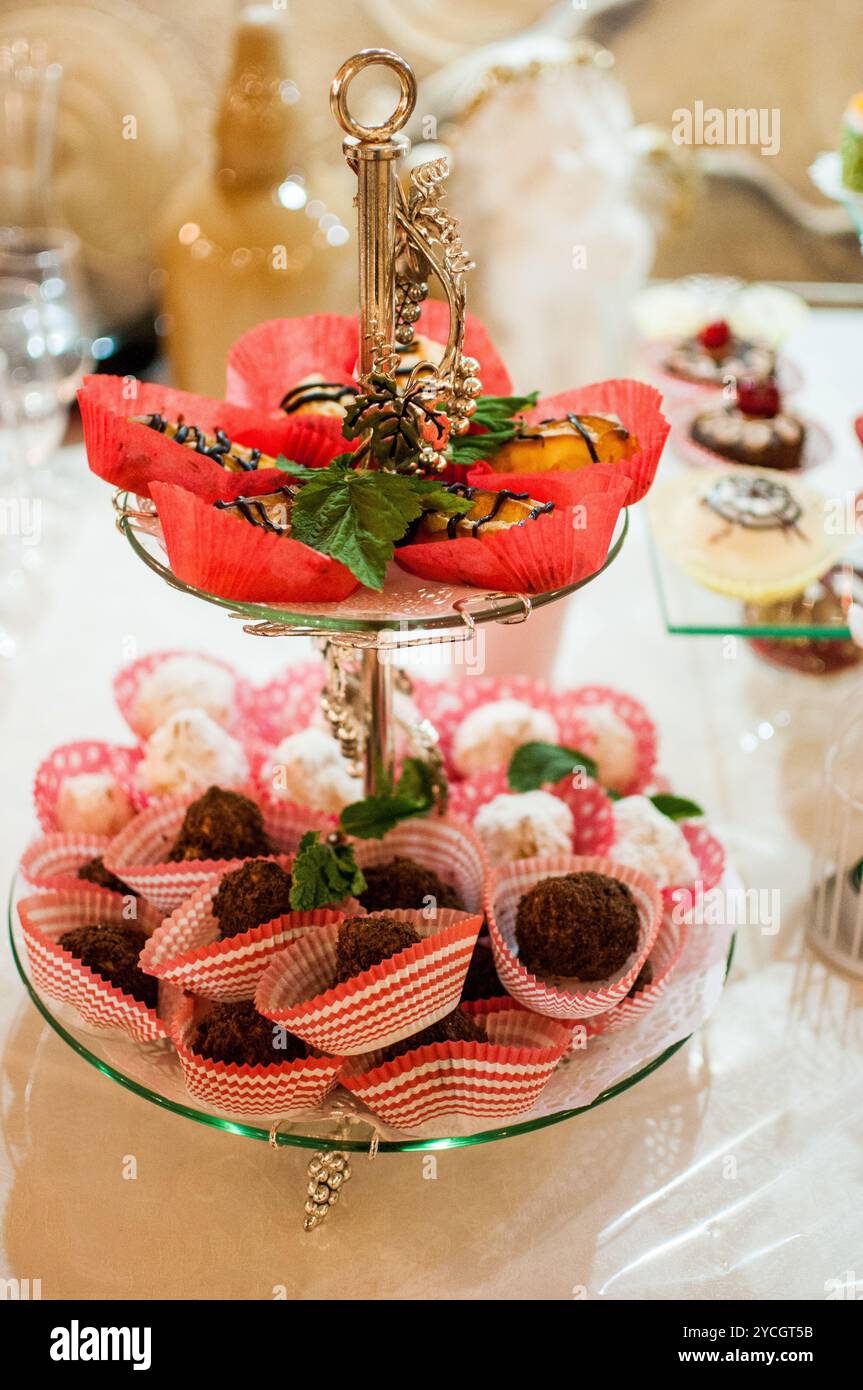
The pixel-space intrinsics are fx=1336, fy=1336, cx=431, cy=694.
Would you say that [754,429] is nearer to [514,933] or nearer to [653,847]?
[653,847]

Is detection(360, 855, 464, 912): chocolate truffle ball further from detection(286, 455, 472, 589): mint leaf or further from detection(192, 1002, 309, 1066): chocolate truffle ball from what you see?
detection(286, 455, 472, 589): mint leaf

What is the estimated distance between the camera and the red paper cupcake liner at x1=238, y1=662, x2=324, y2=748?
1156 mm

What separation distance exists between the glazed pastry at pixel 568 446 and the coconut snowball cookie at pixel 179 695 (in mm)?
396

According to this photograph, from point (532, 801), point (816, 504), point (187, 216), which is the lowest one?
point (532, 801)

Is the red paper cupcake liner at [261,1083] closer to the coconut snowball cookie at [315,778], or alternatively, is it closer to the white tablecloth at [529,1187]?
the white tablecloth at [529,1187]

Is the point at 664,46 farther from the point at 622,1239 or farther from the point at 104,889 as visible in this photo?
the point at 622,1239

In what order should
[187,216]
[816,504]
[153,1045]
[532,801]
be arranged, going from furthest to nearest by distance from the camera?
[187,216]
[816,504]
[532,801]
[153,1045]

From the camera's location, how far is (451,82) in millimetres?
1942

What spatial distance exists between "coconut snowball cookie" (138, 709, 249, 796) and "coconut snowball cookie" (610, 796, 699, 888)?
0.98ft

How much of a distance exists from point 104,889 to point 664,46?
1697 millimetres

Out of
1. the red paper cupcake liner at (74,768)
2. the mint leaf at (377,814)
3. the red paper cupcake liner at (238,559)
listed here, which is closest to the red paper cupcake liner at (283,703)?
the red paper cupcake liner at (74,768)

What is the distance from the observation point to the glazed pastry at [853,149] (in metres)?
1.20

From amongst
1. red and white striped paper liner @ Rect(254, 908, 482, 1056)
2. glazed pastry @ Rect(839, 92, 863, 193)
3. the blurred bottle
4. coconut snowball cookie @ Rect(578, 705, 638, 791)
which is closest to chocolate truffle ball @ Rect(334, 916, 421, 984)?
red and white striped paper liner @ Rect(254, 908, 482, 1056)

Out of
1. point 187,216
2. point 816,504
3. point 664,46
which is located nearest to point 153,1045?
point 816,504
